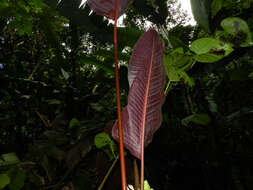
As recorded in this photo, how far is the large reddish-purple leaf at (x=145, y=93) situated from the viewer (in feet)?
0.99

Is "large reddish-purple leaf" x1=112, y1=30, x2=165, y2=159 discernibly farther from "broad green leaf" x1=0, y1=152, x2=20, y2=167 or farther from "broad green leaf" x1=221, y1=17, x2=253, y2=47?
"broad green leaf" x1=0, y1=152, x2=20, y2=167

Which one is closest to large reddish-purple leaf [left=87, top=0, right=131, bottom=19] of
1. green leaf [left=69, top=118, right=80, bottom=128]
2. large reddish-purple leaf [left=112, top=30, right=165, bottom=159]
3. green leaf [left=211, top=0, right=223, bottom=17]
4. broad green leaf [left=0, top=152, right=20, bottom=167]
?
large reddish-purple leaf [left=112, top=30, right=165, bottom=159]

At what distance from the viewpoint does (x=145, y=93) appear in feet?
1.00

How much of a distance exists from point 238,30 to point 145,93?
0.33 m

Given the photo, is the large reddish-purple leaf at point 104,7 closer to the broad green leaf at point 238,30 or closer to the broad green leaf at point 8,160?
the broad green leaf at point 238,30

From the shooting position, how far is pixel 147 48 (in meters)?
0.31

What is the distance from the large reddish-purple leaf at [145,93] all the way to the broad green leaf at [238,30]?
0.27 m

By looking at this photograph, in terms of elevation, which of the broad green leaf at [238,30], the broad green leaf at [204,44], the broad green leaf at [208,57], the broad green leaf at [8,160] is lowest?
the broad green leaf at [8,160]

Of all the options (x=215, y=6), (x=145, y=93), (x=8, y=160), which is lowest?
(x=8, y=160)

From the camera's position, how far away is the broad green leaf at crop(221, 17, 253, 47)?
445mm

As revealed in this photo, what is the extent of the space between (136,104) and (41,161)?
23.4 inches

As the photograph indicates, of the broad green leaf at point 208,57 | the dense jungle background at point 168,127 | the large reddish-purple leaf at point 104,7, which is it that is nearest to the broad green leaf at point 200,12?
the dense jungle background at point 168,127

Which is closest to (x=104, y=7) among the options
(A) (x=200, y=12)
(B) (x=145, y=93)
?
(B) (x=145, y=93)

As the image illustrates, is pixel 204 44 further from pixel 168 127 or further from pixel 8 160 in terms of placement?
pixel 8 160
